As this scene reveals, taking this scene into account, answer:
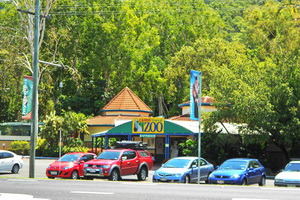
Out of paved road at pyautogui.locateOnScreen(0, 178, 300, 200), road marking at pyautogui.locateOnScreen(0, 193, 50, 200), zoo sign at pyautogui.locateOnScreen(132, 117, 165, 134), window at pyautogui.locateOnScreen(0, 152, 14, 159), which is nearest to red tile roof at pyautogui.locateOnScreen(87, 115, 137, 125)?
zoo sign at pyautogui.locateOnScreen(132, 117, 165, 134)

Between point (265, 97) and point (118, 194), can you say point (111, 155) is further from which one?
point (265, 97)

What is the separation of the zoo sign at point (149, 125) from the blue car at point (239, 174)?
1634 centimetres

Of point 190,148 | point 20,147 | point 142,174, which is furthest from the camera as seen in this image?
point 20,147

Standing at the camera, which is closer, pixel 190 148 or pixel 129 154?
pixel 129 154

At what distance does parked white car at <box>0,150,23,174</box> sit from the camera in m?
33.3

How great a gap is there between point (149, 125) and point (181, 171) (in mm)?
17500

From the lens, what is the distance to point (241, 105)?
37969 mm

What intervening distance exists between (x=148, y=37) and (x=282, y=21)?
17.2 m

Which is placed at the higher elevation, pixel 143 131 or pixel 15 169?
pixel 143 131

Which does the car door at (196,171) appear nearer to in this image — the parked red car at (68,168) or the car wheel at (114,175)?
the car wheel at (114,175)

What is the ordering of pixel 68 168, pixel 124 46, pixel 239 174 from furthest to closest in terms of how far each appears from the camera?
pixel 124 46 → pixel 68 168 → pixel 239 174

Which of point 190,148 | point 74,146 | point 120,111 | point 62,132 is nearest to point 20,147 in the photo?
point 62,132

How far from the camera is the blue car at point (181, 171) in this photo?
25984 millimetres

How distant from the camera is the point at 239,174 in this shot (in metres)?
25.5
